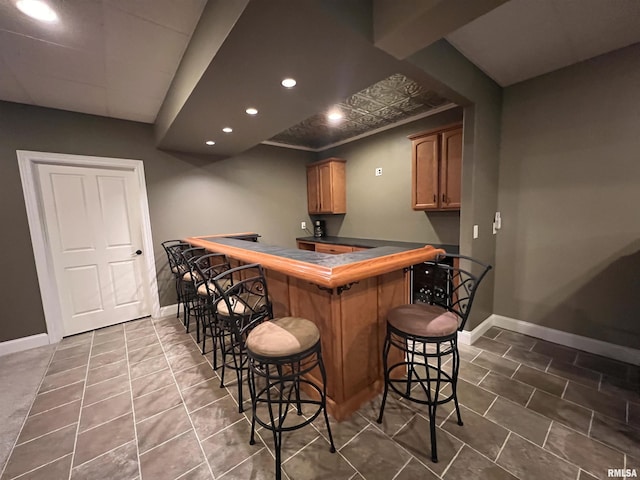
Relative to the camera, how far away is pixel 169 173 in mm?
3516

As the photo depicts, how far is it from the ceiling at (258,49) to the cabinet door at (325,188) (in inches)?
72.3

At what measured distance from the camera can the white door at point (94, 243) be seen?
296cm

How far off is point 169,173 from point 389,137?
3220 mm

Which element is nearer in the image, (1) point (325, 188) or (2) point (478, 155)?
(2) point (478, 155)

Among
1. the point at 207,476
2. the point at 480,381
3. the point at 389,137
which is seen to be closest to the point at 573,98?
the point at 389,137

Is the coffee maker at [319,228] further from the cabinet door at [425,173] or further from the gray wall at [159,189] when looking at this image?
→ the cabinet door at [425,173]

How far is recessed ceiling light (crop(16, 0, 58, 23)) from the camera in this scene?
4.74 ft

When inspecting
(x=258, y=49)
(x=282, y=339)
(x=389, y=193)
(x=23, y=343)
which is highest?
(x=258, y=49)

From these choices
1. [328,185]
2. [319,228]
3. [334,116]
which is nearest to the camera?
[334,116]

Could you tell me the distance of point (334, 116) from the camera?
3.39 meters

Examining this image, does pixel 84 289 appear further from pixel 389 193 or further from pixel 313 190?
pixel 389 193

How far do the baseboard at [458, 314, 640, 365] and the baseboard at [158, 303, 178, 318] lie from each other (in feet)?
12.1

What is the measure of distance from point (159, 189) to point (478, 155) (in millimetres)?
3844

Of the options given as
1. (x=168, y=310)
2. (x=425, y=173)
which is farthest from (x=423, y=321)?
(x=168, y=310)
